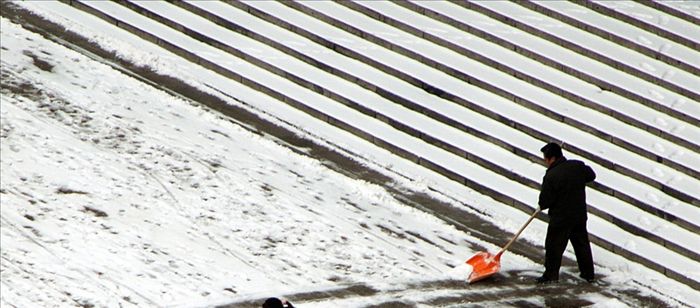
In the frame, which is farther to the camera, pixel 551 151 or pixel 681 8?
pixel 681 8

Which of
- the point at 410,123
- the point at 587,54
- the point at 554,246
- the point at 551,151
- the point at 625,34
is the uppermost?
the point at 625,34

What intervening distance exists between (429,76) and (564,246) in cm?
450

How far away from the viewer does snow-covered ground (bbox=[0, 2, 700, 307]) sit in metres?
13.5

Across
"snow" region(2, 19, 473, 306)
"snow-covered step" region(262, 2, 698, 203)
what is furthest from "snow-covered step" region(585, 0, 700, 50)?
"snow" region(2, 19, 473, 306)

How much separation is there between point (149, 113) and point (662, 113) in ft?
19.7

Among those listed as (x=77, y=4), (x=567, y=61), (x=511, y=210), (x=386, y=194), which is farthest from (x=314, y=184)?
(x=77, y=4)

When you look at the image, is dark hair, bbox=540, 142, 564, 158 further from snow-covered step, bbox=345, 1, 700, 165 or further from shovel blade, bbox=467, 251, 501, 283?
snow-covered step, bbox=345, 1, 700, 165

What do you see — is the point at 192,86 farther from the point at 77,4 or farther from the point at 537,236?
the point at 537,236

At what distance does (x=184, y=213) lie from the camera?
579 inches

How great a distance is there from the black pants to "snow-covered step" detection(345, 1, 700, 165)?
2974 mm

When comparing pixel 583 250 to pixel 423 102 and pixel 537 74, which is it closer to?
pixel 423 102

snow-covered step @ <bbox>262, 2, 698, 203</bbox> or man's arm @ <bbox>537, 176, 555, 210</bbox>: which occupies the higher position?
snow-covered step @ <bbox>262, 2, 698, 203</bbox>

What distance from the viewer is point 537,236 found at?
15.1 metres

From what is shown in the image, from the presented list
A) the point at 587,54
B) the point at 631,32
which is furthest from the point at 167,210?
the point at 631,32
